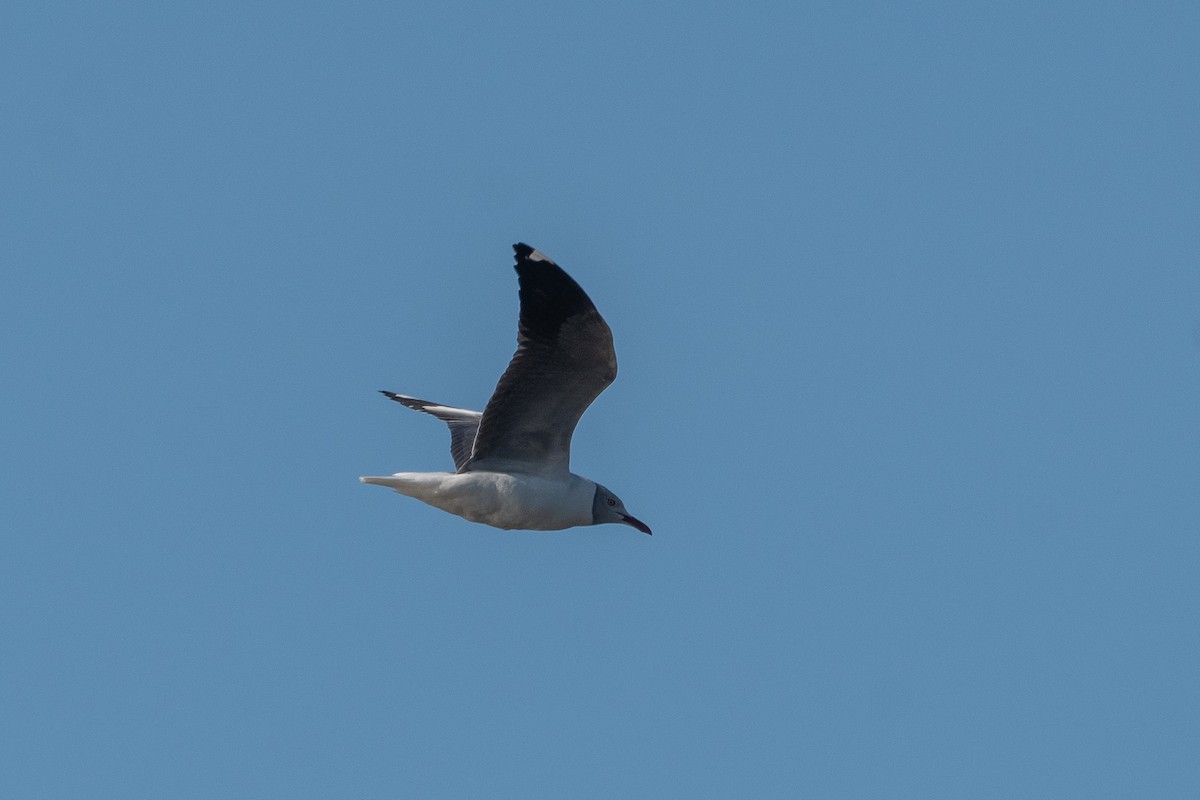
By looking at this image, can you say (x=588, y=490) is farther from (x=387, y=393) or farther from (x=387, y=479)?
(x=387, y=393)

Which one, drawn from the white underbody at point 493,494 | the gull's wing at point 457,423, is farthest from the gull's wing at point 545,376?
the gull's wing at point 457,423

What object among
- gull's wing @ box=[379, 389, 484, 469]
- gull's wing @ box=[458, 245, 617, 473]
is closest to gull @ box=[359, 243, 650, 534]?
gull's wing @ box=[458, 245, 617, 473]

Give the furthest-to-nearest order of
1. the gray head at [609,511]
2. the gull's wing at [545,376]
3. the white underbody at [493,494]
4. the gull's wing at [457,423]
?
the gull's wing at [457,423] < the gray head at [609,511] < the white underbody at [493,494] < the gull's wing at [545,376]

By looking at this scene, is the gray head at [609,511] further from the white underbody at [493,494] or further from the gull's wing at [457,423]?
the gull's wing at [457,423]

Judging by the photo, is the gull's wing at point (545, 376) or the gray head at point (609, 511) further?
the gray head at point (609, 511)

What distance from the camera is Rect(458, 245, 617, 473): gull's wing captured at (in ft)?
57.4

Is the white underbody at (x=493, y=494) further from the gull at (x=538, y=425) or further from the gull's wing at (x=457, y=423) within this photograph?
the gull's wing at (x=457, y=423)

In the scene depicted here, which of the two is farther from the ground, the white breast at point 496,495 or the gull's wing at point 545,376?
the gull's wing at point 545,376

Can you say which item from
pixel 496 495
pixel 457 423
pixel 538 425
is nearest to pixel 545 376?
pixel 538 425

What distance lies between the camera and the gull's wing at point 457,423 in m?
20.6

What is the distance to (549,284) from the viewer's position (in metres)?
17.4

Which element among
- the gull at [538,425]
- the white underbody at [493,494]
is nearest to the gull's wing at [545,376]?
the gull at [538,425]

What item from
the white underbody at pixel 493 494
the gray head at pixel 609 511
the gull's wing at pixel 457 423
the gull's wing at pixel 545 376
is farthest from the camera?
the gull's wing at pixel 457 423

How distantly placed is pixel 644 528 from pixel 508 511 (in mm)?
1871
